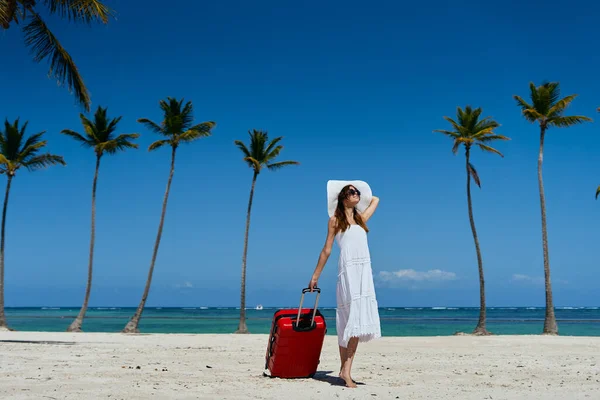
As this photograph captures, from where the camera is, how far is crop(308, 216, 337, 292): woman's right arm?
6.74m

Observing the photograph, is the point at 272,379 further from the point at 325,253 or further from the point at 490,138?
the point at 490,138

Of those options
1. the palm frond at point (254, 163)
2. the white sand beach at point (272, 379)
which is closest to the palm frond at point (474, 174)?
the palm frond at point (254, 163)

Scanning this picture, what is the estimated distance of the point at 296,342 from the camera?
280 inches

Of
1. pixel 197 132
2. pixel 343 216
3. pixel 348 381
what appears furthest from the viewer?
pixel 197 132

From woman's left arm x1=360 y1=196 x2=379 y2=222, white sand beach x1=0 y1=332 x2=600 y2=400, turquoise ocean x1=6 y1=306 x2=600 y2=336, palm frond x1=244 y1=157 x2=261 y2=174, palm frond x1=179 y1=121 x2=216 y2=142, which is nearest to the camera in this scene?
white sand beach x1=0 y1=332 x2=600 y2=400

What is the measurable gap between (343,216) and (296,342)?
1.64 m

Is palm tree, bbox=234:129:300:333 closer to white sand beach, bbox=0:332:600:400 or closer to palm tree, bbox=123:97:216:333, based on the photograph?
palm tree, bbox=123:97:216:333

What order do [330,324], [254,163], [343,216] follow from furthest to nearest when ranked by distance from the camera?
[330,324], [254,163], [343,216]

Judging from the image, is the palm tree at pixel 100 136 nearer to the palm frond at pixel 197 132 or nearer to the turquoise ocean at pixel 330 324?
the palm frond at pixel 197 132

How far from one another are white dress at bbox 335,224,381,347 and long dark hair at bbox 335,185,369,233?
0.21ft

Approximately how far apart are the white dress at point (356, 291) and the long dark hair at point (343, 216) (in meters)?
0.06

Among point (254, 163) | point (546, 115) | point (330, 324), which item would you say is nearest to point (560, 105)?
point (546, 115)

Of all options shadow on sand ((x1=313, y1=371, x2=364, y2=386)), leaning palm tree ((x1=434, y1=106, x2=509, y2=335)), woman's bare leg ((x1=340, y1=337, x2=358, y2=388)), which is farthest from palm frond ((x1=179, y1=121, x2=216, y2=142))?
woman's bare leg ((x1=340, y1=337, x2=358, y2=388))

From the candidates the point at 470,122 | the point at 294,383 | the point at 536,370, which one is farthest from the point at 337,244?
the point at 470,122
